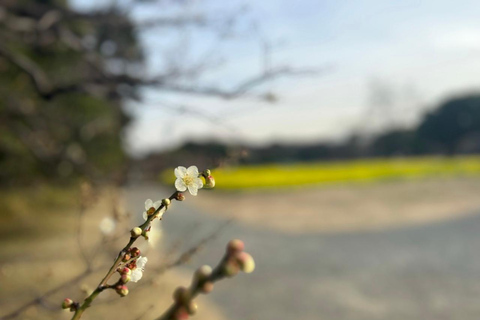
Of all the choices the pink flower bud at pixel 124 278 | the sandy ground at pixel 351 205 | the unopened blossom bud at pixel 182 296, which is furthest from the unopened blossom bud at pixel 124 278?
the sandy ground at pixel 351 205

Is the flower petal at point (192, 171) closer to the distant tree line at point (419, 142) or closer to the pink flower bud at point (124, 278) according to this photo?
the pink flower bud at point (124, 278)

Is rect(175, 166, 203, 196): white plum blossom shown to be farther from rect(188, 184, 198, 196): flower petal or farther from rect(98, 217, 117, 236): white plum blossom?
rect(98, 217, 117, 236): white plum blossom

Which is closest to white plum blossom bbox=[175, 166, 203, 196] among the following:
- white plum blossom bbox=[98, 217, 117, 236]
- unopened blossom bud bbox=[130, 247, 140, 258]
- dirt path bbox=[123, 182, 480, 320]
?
unopened blossom bud bbox=[130, 247, 140, 258]

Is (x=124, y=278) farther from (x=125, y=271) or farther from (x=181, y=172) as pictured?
(x=181, y=172)

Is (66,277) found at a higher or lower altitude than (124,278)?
lower

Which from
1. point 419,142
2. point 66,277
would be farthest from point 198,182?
point 419,142

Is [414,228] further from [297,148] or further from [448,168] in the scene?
[297,148]

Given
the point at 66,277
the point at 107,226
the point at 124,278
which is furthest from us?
the point at 66,277
